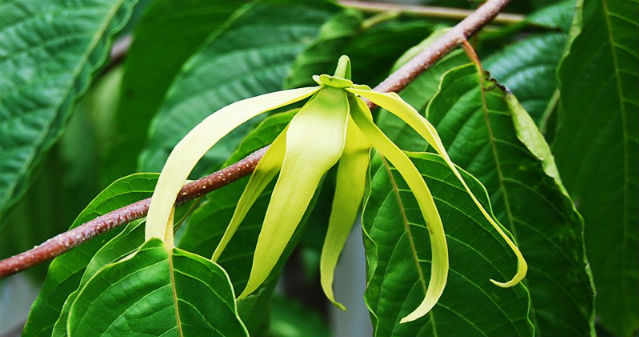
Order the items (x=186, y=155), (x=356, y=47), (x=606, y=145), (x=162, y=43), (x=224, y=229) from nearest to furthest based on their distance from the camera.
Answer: (x=186, y=155)
(x=224, y=229)
(x=606, y=145)
(x=356, y=47)
(x=162, y=43)

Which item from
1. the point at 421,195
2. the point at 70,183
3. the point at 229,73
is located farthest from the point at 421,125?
the point at 70,183

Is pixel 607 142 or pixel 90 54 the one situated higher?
pixel 90 54

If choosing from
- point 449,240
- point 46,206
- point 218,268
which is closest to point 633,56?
point 449,240

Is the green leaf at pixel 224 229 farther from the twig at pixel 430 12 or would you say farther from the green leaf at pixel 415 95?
the twig at pixel 430 12

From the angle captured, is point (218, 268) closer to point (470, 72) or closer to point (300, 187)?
point (300, 187)

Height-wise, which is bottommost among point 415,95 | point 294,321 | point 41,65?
point 294,321

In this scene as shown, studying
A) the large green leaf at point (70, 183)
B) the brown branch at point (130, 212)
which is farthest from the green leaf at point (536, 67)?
the large green leaf at point (70, 183)

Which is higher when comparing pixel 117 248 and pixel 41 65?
pixel 41 65

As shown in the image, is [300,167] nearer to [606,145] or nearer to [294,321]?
[606,145]
